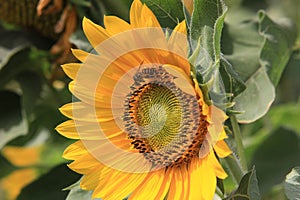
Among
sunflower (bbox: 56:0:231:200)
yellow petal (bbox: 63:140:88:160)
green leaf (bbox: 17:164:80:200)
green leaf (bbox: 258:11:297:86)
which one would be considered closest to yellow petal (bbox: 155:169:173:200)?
sunflower (bbox: 56:0:231:200)

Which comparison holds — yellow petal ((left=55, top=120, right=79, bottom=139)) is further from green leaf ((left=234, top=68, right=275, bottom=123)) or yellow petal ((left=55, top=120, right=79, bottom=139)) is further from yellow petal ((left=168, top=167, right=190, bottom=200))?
green leaf ((left=234, top=68, right=275, bottom=123))

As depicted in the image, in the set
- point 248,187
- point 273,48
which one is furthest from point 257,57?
point 248,187

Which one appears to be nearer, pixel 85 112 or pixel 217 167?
pixel 217 167

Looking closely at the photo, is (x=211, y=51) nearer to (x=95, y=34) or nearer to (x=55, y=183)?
(x=95, y=34)

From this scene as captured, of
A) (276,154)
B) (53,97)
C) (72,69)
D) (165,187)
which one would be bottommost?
(276,154)

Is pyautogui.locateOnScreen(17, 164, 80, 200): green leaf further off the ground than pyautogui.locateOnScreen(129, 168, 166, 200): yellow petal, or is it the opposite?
pyautogui.locateOnScreen(129, 168, 166, 200): yellow petal

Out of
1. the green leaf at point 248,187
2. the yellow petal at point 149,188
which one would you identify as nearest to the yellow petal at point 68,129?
the yellow petal at point 149,188

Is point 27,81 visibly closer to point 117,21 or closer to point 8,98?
point 8,98
